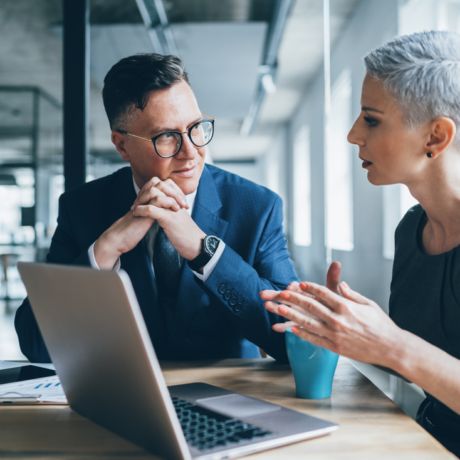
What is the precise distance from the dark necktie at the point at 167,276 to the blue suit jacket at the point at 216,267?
33 millimetres

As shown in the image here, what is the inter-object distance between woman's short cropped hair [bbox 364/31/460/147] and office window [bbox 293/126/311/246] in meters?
6.68

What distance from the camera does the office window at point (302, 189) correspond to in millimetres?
8008

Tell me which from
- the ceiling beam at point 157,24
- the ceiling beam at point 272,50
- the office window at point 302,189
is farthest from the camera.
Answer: the office window at point 302,189

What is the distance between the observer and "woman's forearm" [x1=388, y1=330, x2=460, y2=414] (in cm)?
77

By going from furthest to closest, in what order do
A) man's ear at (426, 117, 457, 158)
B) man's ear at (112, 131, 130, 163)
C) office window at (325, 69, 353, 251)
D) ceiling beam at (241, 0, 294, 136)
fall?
office window at (325, 69, 353, 251), ceiling beam at (241, 0, 294, 136), man's ear at (112, 131, 130, 163), man's ear at (426, 117, 457, 158)

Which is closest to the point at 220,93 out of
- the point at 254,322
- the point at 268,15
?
the point at 268,15

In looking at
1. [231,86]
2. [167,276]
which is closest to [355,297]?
[167,276]

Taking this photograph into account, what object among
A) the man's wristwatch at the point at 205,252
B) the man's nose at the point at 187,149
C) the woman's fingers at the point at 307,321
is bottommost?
the woman's fingers at the point at 307,321

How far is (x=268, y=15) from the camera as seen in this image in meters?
4.23

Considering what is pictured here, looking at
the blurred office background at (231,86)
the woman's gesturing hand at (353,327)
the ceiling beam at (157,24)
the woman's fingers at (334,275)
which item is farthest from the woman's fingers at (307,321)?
the ceiling beam at (157,24)

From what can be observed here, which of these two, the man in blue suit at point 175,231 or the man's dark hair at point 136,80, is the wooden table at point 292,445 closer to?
the man in blue suit at point 175,231

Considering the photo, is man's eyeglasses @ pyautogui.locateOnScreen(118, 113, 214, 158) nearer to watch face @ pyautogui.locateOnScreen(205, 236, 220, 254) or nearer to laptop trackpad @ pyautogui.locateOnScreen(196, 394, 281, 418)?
watch face @ pyautogui.locateOnScreen(205, 236, 220, 254)

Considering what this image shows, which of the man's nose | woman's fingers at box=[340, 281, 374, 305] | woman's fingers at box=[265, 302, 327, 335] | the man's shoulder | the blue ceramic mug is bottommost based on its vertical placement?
the blue ceramic mug

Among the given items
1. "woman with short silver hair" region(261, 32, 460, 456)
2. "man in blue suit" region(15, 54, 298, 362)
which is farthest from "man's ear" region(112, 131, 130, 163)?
"woman with short silver hair" region(261, 32, 460, 456)
